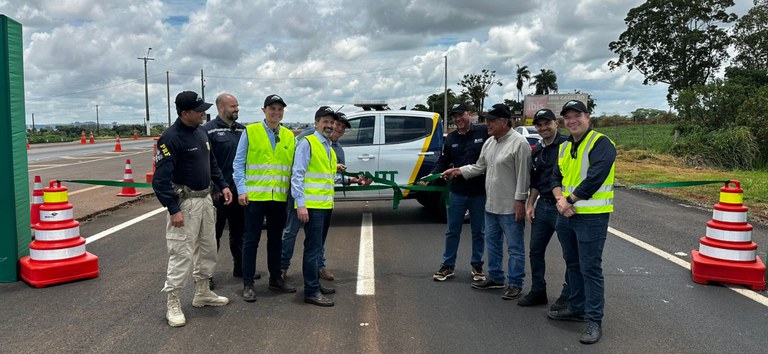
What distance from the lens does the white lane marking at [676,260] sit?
16.3 feet

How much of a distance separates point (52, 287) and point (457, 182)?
4.05m

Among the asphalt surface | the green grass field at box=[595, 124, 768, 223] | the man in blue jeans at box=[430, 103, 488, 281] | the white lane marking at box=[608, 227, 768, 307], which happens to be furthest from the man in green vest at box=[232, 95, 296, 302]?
the green grass field at box=[595, 124, 768, 223]

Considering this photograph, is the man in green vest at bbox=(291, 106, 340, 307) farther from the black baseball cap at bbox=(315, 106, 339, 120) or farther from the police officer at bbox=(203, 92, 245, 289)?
the police officer at bbox=(203, 92, 245, 289)

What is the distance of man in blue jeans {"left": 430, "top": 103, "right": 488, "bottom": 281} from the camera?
5398mm

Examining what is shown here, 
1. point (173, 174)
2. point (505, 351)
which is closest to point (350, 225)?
point (173, 174)

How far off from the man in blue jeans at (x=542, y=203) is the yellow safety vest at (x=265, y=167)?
7.27ft

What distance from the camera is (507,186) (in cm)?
500

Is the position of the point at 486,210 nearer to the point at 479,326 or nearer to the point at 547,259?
the point at 479,326

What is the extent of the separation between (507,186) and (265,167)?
7.27 ft

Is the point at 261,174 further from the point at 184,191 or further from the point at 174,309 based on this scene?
the point at 174,309

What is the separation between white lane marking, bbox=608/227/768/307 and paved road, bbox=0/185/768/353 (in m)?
0.09

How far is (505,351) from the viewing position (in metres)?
3.80

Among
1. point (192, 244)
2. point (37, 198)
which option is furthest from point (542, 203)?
point (37, 198)

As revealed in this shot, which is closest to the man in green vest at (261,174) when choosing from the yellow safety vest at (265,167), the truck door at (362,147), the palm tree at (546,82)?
the yellow safety vest at (265,167)
